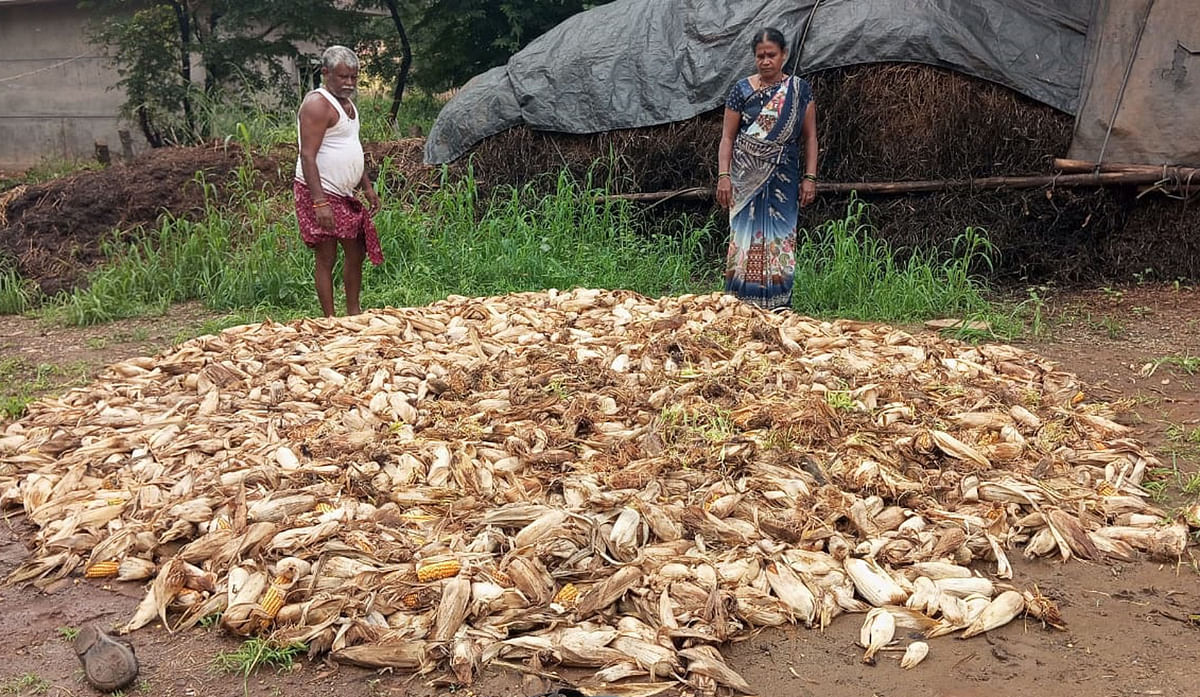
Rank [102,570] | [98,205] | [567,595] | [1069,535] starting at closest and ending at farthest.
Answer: [567,595] < [102,570] < [1069,535] < [98,205]

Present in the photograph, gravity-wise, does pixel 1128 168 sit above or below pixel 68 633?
above

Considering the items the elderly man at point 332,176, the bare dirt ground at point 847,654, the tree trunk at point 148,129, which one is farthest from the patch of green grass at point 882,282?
the tree trunk at point 148,129

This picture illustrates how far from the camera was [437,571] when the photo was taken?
257 cm

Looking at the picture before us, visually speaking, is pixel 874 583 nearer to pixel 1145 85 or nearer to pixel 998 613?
pixel 998 613

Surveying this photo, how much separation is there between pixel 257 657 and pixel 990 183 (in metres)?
5.28

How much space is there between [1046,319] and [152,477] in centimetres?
457

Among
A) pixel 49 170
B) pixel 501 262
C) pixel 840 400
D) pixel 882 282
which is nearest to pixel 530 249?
pixel 501 262

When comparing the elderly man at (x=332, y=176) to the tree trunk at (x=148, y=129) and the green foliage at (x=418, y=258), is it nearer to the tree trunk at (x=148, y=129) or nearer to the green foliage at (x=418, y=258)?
the green foliage at (x=418, y=258)

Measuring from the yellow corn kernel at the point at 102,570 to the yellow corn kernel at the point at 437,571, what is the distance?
859 millimetres

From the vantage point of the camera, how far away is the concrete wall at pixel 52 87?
45.1 feet

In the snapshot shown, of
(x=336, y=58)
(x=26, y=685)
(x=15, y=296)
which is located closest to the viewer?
(x=26, y=685)

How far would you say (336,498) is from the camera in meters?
2.90

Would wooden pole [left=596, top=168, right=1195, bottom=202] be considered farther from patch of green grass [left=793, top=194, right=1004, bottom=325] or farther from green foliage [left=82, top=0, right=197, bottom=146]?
green foliage [left=82, top=0, right=197, bottom=146]

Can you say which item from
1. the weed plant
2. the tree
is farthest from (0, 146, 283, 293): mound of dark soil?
the tree
